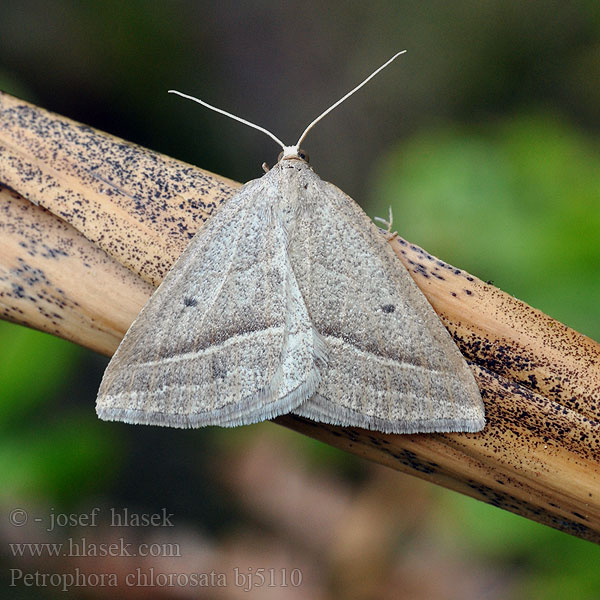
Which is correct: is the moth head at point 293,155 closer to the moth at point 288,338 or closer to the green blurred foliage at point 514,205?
the moth at point 288,338

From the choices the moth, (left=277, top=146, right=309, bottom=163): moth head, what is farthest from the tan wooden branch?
(left=277, top=146, right=309, bottom=163): moth head

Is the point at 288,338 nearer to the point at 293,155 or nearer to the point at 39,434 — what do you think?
the point at 293,155

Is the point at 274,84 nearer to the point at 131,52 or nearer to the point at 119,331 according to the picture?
the point at 131,52

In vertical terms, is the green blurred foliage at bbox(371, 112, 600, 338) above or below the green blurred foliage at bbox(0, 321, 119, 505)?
above

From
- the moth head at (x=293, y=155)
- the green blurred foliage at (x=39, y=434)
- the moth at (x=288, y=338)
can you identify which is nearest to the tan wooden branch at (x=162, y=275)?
the moth at (x=288, y=338)

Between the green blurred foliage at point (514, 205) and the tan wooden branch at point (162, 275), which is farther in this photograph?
the green blurred foliage at point (514, 205)

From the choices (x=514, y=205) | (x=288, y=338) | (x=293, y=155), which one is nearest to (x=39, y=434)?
(x=288, y=338)

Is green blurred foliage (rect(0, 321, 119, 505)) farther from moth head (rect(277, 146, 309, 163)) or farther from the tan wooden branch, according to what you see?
moth head (rect(277, 146, 309, 163))
